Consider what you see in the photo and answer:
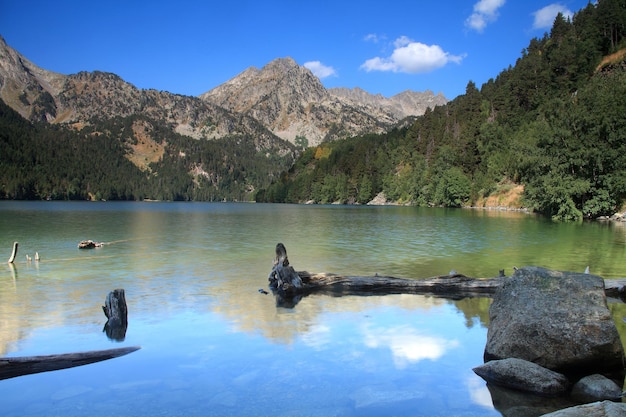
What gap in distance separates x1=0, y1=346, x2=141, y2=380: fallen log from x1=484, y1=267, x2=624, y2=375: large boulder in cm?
964

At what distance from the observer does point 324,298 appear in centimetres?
1919

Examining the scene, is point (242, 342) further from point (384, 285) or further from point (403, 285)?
point (403, 285)

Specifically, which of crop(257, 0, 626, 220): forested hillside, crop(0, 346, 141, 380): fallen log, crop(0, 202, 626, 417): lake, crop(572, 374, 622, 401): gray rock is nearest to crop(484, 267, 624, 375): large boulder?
crop(572, 374, 622, 401): gray rock

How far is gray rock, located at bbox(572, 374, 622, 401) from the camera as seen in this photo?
955 cm

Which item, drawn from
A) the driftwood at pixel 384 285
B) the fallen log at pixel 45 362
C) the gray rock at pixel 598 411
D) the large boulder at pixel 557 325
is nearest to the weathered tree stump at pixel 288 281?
the driftwood at pixel 384 285

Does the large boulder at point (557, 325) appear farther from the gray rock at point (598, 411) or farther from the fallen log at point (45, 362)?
the fallen log at point (45, 362)

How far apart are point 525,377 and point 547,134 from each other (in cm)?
7074

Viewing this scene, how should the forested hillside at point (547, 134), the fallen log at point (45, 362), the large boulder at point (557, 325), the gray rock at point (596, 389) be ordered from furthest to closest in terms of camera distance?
1. the forested hillside at point (547, 134)
2. the large boulder at point (557, 325)
3. the fallen log at point (45, 362)
4. the gray rock at point (596, 389)

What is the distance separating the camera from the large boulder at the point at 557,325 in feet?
34.9

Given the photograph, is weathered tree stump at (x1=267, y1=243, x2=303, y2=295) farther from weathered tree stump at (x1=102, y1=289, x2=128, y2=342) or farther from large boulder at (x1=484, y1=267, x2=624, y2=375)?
large boulder at (x1=484, y1=267, x2=624, y2=375)

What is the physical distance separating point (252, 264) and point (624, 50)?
125 meters

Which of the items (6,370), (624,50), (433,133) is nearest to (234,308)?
(6,370)

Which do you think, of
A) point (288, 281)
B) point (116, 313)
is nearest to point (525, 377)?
point (288, 281)

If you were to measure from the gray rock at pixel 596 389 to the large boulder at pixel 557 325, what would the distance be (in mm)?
611
